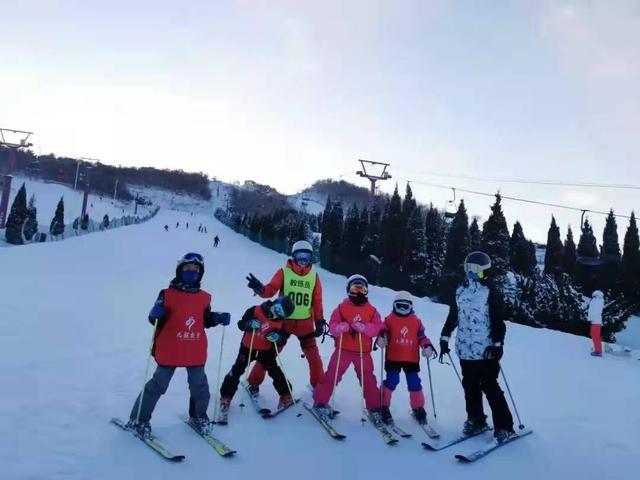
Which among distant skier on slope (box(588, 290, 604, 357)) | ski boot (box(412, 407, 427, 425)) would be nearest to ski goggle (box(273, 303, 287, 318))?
ski boot (box(412, 407, 427, 425))

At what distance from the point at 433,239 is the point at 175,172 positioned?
6633 inches

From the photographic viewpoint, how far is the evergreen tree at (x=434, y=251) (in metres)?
28.3

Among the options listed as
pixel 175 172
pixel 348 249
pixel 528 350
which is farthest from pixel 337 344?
pixel 175 172

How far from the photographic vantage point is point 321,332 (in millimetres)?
5312

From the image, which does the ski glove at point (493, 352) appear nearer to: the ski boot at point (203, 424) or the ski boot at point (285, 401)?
the ski boot at point (285, 401)

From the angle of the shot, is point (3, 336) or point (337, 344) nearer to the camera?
point (337, 344)

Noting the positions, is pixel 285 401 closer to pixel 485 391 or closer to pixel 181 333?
pixel 181 333

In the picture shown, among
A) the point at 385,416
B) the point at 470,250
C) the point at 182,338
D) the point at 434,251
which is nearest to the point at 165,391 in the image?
the point at 182,338

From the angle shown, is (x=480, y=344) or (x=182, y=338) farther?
(x=480, y=344)

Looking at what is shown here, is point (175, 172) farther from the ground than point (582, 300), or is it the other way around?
point (175, 172)

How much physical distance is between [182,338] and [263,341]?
42.5 inches

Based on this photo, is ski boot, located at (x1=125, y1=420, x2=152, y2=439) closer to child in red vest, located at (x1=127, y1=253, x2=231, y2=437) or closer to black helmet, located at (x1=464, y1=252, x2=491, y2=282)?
child in red vest, located at (x1=127, y1=253, x2=231, y2=437)

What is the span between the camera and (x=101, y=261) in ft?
69.4

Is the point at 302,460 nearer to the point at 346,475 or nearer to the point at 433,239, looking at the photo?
the point at 346,475
